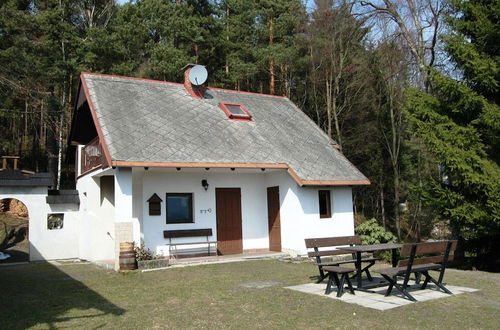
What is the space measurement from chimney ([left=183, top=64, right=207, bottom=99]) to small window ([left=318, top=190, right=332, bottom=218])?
610cm

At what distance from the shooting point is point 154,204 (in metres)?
13.5

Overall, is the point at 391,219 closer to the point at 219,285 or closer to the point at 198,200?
the point at 198,200

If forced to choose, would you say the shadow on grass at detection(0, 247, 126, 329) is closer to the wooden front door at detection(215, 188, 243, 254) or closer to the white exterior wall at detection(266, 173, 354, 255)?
the wooden front door at detection(215, 188, 243, 254)

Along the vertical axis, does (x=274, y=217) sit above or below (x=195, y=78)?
below

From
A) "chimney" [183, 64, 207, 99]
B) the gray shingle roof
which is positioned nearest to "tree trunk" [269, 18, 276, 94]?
the gray shingle roof

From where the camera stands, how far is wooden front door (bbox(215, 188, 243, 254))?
14.6 metres

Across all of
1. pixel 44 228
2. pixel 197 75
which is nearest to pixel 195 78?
pixel 197 75

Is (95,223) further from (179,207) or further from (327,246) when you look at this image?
(327,246)

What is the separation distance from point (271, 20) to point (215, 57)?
404 cm

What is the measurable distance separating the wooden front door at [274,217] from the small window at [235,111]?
3015 millimetres

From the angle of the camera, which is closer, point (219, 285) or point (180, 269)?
point (219, 285)

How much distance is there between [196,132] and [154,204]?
8.98ft

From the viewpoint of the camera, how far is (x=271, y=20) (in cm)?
2666

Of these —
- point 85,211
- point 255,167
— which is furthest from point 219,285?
point 85,211
